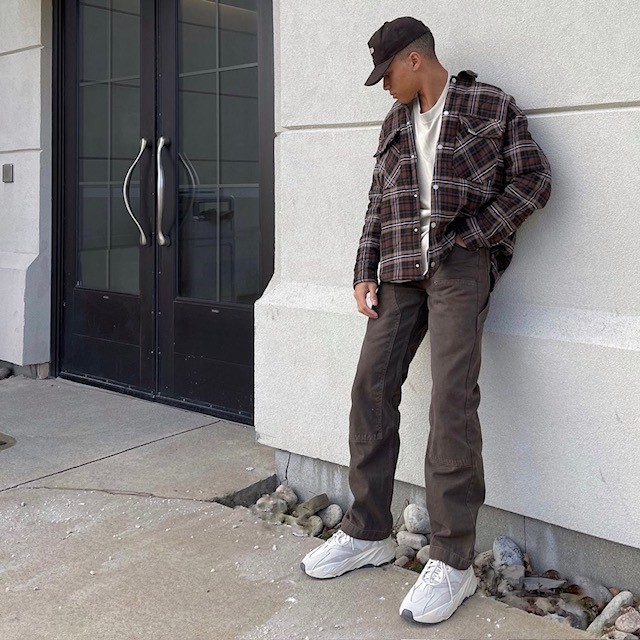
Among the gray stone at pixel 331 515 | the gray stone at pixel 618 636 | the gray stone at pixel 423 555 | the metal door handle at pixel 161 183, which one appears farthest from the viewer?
the metal door handle at pixel 161 183

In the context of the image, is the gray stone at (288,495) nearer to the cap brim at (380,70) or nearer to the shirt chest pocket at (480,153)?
the shirt chest pocket at (480,153)

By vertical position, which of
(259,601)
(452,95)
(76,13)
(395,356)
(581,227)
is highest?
(76,13)

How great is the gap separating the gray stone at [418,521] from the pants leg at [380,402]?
0.41m

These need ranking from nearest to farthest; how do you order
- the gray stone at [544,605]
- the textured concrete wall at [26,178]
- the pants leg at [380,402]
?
the gray stone at [544,605]
the pants leg at [380,402]
the textured concrete wall at [26,178]

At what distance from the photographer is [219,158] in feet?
15.8

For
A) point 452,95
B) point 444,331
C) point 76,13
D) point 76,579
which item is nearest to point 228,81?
point 76,13

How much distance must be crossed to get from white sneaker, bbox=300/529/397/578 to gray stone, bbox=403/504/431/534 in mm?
340

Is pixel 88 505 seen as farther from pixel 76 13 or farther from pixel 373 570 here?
pixel 76 13

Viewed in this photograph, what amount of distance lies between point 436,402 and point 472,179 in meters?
0.71

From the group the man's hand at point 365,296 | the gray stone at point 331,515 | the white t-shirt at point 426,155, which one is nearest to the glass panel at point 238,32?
the white t-shirt at point 426,155

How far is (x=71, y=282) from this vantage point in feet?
19.0

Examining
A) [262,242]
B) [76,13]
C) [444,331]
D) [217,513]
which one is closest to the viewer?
[444,331]

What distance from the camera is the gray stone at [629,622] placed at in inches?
109

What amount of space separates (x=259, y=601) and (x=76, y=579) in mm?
662
